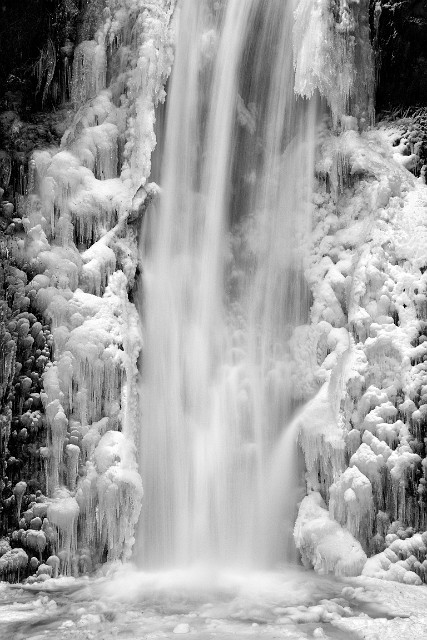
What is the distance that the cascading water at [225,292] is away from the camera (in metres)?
7.60

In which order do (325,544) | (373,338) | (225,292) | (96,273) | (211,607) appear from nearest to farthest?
1. (211,607)
2. (325,544)
3. (373,338)
4. (96,273)
5. (225,292)

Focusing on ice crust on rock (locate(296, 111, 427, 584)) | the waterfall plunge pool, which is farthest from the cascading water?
the waterfall plunge pool

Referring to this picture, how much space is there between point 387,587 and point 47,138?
554cm

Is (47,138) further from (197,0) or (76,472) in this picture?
(76,472)

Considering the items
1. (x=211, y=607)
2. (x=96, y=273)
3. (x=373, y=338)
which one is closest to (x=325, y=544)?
(x=211, y=607)

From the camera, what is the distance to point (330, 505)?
281 inches

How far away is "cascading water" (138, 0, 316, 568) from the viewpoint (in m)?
7.60

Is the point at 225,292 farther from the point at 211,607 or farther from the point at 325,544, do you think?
the point at 211,607

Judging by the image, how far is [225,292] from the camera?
337 inches

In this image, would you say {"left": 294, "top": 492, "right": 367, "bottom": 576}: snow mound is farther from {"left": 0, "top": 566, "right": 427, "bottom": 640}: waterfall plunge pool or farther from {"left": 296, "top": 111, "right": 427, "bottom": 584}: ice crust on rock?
{"left": 0, "top": 566, "right": 427, "bottom": 640}: waterfall plunge pool

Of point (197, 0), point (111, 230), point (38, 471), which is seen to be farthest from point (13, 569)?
point (197, 0)

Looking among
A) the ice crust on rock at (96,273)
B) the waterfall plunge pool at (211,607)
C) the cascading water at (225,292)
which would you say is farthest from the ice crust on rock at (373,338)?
the ice crust on rock at (96,273)

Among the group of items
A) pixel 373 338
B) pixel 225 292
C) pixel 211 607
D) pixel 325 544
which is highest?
pixel 225 292

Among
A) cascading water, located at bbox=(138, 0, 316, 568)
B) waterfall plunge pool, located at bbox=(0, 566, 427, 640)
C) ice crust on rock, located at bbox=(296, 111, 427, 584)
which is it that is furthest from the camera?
cascading water, located at bbox=(138, 0, 316, 568)
